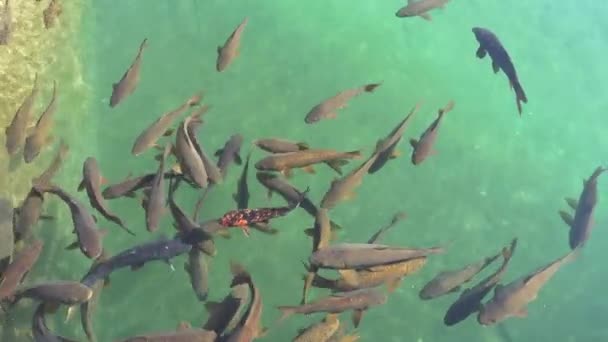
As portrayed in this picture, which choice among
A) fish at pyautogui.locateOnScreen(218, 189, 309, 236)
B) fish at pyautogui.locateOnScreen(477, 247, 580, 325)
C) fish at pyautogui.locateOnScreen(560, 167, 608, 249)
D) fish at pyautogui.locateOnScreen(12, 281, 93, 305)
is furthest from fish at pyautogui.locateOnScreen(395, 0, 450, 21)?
fish at pyautogui.locateOnScreen(12, 281, 93, 305)

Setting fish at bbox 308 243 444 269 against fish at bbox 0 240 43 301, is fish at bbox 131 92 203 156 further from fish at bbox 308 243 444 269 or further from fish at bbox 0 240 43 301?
fish at bbox 308 243 444 269

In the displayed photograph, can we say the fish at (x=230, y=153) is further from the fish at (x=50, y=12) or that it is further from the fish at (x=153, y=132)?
the fish at (x=50, y=12)

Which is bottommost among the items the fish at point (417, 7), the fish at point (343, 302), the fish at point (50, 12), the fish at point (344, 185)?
the fish at point (343, 302)

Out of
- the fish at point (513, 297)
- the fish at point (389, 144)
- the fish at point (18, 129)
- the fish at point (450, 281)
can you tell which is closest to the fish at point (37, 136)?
the fish at point (18, 129)

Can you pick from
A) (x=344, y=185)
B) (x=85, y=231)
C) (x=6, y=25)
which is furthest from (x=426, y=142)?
(x=6, y=25)

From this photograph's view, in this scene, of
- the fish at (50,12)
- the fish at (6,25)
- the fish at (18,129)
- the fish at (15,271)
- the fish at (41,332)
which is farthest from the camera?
the fish at (50,12)

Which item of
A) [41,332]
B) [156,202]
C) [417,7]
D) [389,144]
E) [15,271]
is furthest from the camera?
[417,7]

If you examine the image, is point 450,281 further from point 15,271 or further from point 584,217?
point 15,271

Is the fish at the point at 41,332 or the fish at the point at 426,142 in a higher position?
the fish at the point at 41,332
